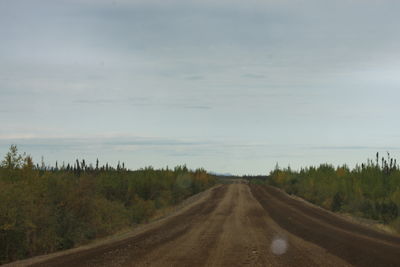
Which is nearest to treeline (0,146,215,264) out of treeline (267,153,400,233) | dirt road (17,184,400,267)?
dirt road (17,184,400,267)

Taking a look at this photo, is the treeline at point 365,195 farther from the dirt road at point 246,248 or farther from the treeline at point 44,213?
the treeline at point 44,213

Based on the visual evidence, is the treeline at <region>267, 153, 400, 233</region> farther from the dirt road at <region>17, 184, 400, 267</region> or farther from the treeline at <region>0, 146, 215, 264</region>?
A: the treeline at <region>0, 146, 215, 264</region>

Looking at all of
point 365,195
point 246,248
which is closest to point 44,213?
point 246,248

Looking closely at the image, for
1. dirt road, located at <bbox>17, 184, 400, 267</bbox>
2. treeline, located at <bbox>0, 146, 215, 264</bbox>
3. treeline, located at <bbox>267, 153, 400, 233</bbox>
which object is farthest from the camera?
treeline, located at <bbox>267, 153, 400, 233</bbox>

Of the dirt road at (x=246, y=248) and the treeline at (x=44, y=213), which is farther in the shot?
the treeline at (x=44, y=213)

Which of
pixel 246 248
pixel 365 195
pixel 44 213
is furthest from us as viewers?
pixel 365 195

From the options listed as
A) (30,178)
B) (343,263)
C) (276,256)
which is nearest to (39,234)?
(30,178)

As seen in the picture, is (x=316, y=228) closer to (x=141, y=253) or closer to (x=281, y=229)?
(x=281, y=229)

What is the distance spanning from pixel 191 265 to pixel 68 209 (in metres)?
17.0

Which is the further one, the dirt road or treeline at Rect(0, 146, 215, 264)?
treeline at Rect(0, 146, 215, 264)

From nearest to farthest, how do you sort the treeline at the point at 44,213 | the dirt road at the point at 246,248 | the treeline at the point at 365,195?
the dirt road at the point at 246,248 < the treeline at the point at 44,213 < the treeline at the point at 365,195

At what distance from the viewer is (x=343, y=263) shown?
14.1 metres

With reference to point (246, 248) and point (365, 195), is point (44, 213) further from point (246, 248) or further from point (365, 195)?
point (365, 195)

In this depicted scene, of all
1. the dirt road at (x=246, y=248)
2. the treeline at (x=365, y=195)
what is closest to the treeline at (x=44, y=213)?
the dirt road at (x=246, y=248)
